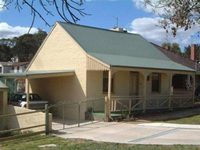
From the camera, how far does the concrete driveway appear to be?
17.2 m

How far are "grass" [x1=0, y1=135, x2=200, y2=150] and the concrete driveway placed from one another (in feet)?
3.59

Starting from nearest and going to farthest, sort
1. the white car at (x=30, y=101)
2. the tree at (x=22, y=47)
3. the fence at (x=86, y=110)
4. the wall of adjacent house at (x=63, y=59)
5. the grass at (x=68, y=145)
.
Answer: the grass at (x=68, y=145), the fence at (x=86, y=110), the white car at (x=30, y=101), the wall of adjacent house at (x=63, y=59), the tree at (x=22, y=47)

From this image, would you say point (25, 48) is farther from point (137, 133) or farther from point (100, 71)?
point (137, 133)

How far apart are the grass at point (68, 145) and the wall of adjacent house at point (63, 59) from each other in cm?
925

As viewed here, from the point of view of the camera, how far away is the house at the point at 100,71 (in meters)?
27.0

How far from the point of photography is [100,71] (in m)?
28.2

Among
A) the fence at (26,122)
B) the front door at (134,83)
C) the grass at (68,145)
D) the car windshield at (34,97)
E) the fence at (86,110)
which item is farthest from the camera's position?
the front door at (134,83)

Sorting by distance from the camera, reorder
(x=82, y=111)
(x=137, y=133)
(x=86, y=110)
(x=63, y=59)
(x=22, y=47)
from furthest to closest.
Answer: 1. (x=22, y=47)
2. (x=63, y=59)
3. (x=82, y=111)
4. (x=86, y=110)
5. (x=137, y=133)

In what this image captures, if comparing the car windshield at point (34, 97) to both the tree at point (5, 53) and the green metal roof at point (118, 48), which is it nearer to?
the green metal roof at point (118, 48)

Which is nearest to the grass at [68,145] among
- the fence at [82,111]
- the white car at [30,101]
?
the fence at [82,111]

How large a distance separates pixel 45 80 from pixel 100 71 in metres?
4.90

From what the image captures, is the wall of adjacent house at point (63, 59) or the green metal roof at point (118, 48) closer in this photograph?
the wall of adjacent house at point (63, 59)

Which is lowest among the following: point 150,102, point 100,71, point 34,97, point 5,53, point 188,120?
point 188,120

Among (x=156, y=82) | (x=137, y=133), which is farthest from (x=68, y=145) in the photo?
(x=156, y=82)
